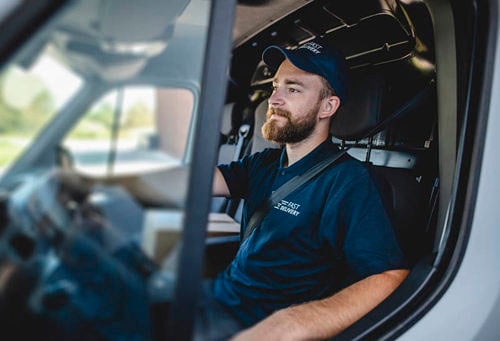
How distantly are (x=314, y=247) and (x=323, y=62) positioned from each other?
0.66 m

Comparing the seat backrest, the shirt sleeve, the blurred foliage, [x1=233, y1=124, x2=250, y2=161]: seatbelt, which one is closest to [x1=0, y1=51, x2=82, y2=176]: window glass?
the blurred foliage

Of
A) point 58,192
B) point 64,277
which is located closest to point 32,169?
point 58,192

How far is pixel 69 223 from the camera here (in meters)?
0.55

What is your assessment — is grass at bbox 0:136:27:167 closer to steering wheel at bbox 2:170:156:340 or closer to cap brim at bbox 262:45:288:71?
steering wheel at bbox 2:170:156:340

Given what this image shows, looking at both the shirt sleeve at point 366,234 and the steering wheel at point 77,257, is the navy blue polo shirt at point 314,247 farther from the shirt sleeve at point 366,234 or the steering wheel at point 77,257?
the steering wheel at point 77,257

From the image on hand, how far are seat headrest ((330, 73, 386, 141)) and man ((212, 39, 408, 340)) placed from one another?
60mm

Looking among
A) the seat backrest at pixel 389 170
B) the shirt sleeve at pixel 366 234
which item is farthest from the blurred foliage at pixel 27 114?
the seat backrest at pixel 389 170

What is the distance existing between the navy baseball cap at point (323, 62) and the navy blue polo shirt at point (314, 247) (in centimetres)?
30

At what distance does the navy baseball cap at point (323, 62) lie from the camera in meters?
1.44

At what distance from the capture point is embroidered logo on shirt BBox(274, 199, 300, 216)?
1274 mm

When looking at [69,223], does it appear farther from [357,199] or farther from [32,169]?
[357,199]

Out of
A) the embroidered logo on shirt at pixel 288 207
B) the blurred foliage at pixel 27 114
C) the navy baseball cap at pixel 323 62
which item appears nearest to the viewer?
the blurred foliage at pixel 27 114

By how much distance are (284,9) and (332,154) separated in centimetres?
80

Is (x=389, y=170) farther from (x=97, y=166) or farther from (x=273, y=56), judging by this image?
(x=97, y=166)
